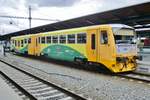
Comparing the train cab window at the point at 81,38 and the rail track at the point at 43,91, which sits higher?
the train cab window at the point at 81,38

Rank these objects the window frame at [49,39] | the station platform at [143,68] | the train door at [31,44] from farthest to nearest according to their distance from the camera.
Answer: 1. the train door at [31,44]
2. the window frame at [49,39]
3. the station platform at [143,68]

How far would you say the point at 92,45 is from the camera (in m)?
17.7

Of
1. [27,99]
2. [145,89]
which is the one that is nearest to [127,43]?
[145,89]

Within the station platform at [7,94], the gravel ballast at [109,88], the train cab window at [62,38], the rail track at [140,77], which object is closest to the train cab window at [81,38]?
the train cab window at [62,38]

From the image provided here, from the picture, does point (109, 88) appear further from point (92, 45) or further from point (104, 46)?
point (92, 45)

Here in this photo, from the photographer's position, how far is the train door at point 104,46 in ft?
53.1

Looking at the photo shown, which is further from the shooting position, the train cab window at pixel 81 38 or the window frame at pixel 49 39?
the window frame at pixel 49 39

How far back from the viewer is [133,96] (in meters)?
10.4

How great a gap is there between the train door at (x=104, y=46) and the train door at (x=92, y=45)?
1.62 feet

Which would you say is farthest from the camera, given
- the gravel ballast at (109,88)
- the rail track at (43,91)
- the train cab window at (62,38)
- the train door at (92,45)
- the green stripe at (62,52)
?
the train cab window at (62,38)

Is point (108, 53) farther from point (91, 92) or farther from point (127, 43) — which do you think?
point (91, 92)

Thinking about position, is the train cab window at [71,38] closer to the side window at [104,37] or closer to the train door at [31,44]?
the side window at [104,37]

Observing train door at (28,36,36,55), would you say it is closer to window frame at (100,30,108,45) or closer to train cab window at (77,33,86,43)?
train cab window at (77,33,86,43)

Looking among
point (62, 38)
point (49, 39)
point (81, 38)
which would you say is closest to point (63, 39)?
point (62, 38)
